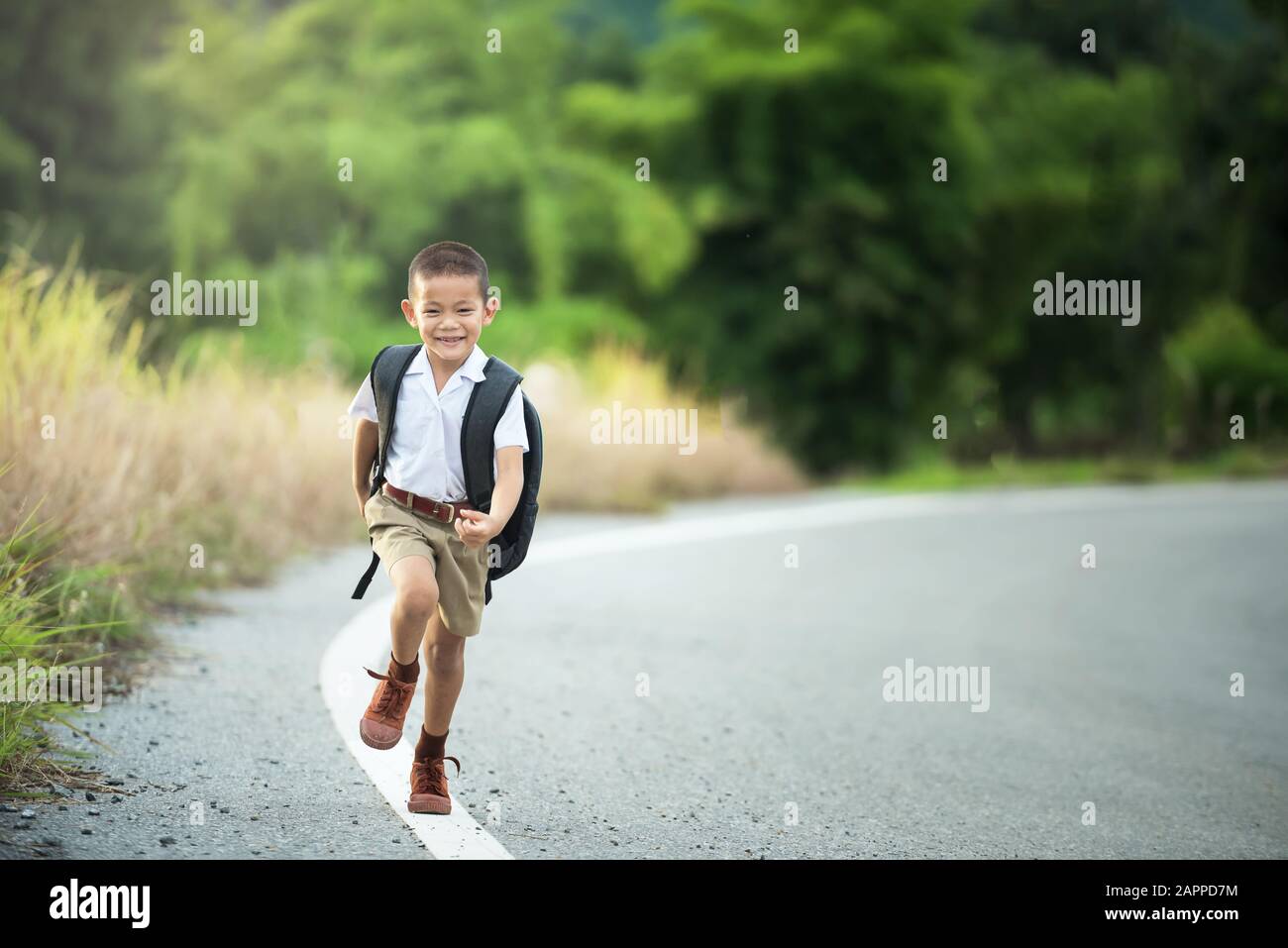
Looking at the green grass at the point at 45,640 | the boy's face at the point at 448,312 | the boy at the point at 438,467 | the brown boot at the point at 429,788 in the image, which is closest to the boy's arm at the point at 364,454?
the boy at the point at 438,467

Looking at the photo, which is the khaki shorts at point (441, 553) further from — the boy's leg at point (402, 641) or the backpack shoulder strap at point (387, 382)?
the backpack shoulder strap at point (387, 382)

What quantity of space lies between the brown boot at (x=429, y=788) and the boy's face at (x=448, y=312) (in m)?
1.29

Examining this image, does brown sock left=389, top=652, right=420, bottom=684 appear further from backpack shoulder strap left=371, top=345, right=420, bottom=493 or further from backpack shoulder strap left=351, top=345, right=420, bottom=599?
backpack shoulder strap left=371, top=345, right=420, bottom=493

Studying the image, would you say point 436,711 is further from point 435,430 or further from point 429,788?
point 435,430

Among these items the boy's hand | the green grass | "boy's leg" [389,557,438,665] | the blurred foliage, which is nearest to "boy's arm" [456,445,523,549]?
the boy's hand

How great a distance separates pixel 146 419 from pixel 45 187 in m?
20.1

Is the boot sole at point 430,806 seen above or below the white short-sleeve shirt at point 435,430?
below

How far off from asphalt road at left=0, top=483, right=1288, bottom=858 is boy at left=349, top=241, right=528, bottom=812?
2.35 feet

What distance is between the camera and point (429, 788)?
14.4 feet

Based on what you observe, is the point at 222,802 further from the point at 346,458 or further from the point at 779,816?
the point at 346,458

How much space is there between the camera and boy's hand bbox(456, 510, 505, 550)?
12.7 feet

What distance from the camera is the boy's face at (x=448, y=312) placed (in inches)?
155

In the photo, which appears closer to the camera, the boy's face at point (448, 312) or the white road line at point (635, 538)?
the boy's face at point (448, 312)
